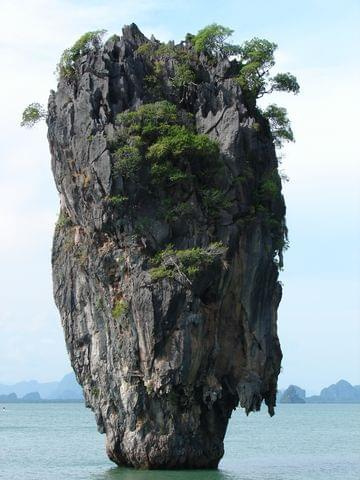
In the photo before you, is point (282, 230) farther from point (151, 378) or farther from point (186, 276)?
point (151, 378)

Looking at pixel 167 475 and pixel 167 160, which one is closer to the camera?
pixel 167 475

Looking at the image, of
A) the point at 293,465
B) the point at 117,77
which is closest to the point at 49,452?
the point at 293,465

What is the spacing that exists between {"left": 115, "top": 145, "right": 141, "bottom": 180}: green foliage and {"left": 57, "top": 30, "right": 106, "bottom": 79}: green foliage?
4229 mm

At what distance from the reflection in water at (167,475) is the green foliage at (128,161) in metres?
8.48

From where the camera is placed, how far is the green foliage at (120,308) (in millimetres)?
27547

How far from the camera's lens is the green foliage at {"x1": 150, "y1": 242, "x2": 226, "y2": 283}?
26.8 m

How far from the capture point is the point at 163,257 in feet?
89.9

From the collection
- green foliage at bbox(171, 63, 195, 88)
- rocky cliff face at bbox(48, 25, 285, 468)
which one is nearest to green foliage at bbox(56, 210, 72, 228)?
rocky cliff face at bbox(48, 25, 285, 468)

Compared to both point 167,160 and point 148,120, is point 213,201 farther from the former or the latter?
point 148,120

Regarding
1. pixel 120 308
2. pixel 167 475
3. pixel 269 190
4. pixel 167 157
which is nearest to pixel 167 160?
pixel 167 157

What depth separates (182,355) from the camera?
2658 cm

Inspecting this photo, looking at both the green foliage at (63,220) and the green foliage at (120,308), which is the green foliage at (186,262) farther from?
the green foliage at (63,220)

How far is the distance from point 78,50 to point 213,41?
444 cm

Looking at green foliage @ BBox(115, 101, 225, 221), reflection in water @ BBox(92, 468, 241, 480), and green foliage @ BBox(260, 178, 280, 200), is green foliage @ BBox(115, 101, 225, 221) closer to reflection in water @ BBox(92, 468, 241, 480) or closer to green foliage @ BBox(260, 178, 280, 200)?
green foliage @ BBox(260, 178, 280, 200)
